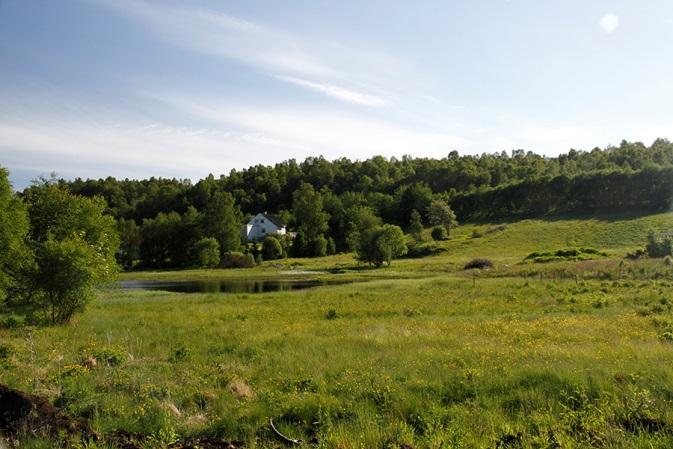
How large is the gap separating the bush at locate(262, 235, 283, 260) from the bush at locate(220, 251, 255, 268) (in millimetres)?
9784

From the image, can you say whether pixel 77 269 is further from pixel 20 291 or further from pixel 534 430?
pixel 534 430

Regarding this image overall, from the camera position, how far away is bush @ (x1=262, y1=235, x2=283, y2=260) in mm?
117312

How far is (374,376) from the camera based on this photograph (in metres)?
12.3

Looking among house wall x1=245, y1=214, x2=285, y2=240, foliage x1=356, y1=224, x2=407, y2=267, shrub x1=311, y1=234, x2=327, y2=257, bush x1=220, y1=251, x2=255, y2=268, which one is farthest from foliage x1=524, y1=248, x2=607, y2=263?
house wall x1=245, y1=214, x2=285, y2=240

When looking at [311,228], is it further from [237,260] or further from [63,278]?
[63,278]

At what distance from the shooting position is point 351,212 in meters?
140

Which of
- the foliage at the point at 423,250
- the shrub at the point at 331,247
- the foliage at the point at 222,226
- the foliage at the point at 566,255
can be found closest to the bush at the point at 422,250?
the foliage at the point at 423,250

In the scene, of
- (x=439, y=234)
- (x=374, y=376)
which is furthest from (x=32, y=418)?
(x=439, y=234)

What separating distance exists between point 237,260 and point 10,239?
81367 millimetres

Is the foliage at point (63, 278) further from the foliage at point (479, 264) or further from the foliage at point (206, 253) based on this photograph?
the foliage at point (206, 253)

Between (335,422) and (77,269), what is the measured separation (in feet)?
67.7

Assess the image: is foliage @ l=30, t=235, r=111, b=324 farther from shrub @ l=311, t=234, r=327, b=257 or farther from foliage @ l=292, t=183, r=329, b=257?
foliage @ l=292, t=183, r=329, b=257

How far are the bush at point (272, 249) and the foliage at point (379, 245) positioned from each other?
105 feet

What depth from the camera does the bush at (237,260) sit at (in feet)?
346
